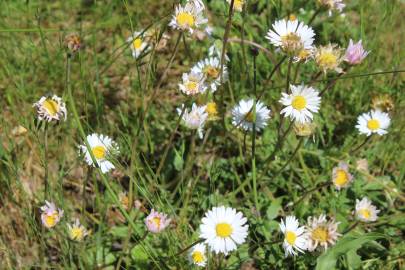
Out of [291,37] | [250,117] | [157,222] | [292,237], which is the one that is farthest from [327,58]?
[157,222]

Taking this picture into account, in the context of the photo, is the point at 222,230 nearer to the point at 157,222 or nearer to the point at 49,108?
the point at 157,222

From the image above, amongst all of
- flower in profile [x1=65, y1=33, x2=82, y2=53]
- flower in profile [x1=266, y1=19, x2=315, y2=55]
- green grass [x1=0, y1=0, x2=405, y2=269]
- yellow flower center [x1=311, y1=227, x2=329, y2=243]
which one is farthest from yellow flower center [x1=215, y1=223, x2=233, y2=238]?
flower in profile [x1=65, y1=33, x2=82, y2=53]

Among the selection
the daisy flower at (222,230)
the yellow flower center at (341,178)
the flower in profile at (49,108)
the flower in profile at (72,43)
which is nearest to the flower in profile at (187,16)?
the flower in profile at (72,43)

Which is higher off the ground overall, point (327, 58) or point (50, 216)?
point (327, 58)

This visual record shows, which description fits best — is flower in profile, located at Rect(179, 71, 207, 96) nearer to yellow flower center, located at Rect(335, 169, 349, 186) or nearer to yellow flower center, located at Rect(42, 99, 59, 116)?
yellow flower center, located at Rect(42, 99, 59, 116)

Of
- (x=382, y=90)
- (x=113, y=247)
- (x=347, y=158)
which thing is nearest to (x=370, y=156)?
(x=347, y=158)

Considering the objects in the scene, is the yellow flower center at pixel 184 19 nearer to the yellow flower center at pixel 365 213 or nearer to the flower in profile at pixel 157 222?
the flower in profile at pixel 157 222
